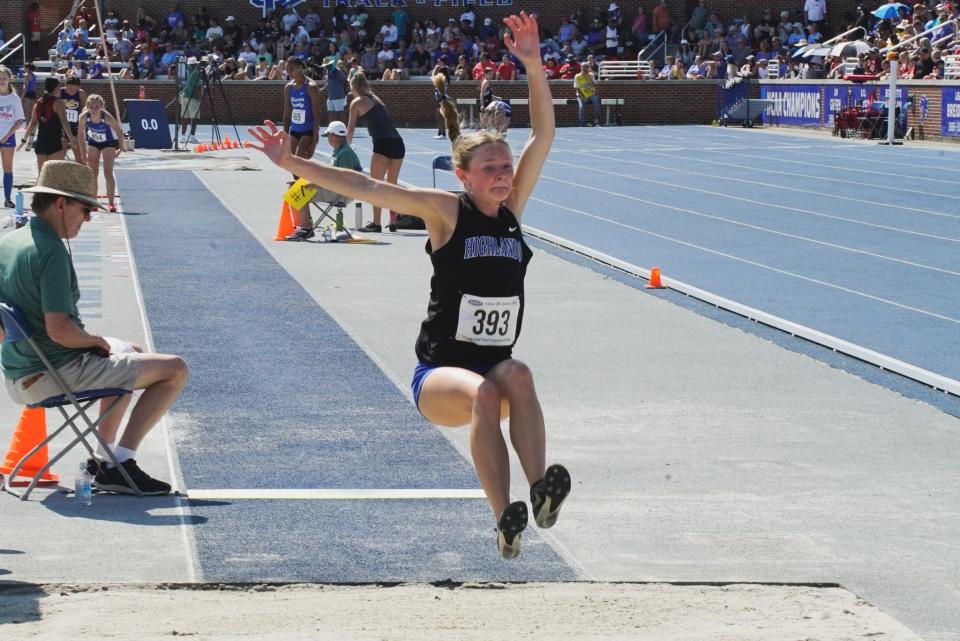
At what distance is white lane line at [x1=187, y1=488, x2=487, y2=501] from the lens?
22.9ft

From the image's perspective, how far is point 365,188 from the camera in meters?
5.39

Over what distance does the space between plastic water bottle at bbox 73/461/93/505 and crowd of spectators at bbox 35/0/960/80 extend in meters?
38.4

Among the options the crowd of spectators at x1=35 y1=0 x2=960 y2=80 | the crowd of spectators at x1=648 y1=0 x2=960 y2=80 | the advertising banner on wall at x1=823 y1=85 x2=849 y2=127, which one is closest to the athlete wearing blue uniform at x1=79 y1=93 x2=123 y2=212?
the crowd of spectators at x1=648 y1=0 x2=960 y2=80

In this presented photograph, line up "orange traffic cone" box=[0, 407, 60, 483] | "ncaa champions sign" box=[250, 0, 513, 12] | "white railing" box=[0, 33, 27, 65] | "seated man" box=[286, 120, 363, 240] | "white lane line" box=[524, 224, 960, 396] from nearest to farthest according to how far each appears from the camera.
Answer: "orange traffic cone" box=[0, 407, 60, 483]
"white lane line" box=[524, 224, 960, 396]
"seated man" box=[286, 120, 363, 240]
"white railing" box=[0, 33, 27, 65]
"ncaa champions sign" box=[250, 0, 513, 12]

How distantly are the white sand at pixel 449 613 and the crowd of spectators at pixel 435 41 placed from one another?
131 ft

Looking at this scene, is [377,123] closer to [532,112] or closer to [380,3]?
[532,112]

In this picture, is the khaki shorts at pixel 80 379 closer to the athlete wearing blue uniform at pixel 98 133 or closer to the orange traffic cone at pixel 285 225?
the orange traffic cone at pixel 285 225

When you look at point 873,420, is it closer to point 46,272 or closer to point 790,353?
point 790,353

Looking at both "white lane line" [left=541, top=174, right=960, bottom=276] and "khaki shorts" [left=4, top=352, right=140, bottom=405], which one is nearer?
"khaki shorts" [left=4, top=352, right=140, bottom=405]

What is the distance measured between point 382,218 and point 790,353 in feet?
35.0

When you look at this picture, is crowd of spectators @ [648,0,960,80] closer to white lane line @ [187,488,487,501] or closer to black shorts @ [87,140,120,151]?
black shorts @ [87,140,120,151]

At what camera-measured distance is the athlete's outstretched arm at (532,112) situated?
19.3ft

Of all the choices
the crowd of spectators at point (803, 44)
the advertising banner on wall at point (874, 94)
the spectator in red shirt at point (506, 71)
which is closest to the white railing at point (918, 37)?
the crowd of spectators at point (803, 44)

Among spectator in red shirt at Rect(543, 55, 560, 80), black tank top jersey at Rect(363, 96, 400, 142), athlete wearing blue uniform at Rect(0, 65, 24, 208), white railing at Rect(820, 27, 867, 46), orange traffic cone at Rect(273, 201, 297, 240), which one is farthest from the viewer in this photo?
spectator in red shirt at Rect(543, 55, 560, 80)
